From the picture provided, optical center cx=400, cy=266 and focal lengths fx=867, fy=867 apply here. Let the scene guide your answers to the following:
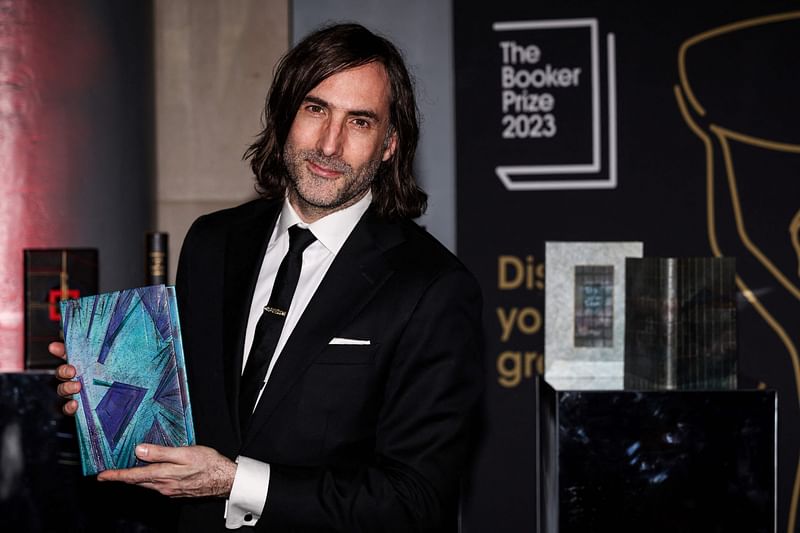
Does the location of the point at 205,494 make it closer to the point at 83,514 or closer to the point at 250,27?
the point at 83,514

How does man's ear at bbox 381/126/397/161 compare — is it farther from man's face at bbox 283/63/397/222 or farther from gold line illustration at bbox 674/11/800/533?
gold line illustration at bbox 674/11/800/533

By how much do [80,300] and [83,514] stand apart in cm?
185

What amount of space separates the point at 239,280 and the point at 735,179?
2599 mm

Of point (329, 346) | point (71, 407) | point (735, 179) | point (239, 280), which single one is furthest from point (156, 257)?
point (735, 179)

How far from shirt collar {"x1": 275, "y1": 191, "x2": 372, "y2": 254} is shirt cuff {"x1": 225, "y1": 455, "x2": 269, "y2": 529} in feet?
1.79

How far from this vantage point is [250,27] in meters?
4.09

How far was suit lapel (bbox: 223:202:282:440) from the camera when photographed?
6.23 ft

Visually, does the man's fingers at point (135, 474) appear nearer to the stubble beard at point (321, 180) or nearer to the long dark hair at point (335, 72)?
the stubble beard at point (321, 180)

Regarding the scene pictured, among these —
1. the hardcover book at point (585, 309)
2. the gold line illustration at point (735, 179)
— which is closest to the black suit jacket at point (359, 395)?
the hardcover book at point (585, 309)

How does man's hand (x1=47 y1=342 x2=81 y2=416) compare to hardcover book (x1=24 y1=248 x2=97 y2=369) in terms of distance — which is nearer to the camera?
man's hand (x1=47 y1=342 x2=81 y2=416)

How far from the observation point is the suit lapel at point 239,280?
1.90 m

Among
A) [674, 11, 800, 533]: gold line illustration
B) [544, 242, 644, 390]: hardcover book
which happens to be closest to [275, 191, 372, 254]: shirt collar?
[544, 242, 644, 390]: hardcover book

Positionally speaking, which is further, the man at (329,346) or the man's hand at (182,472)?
the man at (329,346)

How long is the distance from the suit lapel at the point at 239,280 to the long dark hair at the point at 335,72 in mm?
153
